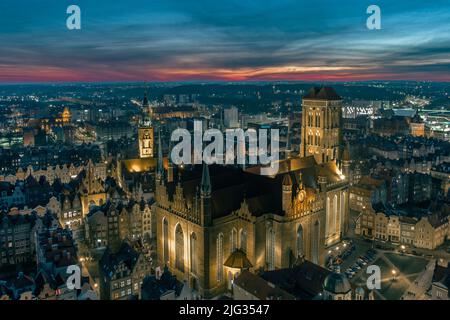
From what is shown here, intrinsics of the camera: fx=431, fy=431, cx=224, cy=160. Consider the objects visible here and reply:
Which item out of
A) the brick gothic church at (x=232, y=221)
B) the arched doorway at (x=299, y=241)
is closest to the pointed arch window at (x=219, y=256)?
the brick gothic church at (x=232, y=221)

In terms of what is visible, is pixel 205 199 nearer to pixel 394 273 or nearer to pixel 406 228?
pixel 394 273

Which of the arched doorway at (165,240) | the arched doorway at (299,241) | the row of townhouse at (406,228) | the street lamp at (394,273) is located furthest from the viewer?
the row of townhouse at (406,228)

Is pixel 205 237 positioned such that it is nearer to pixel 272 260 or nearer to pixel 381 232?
pixel 272 260

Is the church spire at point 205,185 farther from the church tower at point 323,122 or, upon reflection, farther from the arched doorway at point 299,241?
the church tower at point 323,122

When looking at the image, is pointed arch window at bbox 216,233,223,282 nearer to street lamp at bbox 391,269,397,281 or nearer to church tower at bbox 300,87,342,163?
street lamp at bbox 391,269,397,281

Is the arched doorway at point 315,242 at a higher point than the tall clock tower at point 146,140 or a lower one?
lower

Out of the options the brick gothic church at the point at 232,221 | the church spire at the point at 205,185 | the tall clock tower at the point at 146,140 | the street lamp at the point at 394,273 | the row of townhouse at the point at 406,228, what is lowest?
the street lamp at the point at 394,273
